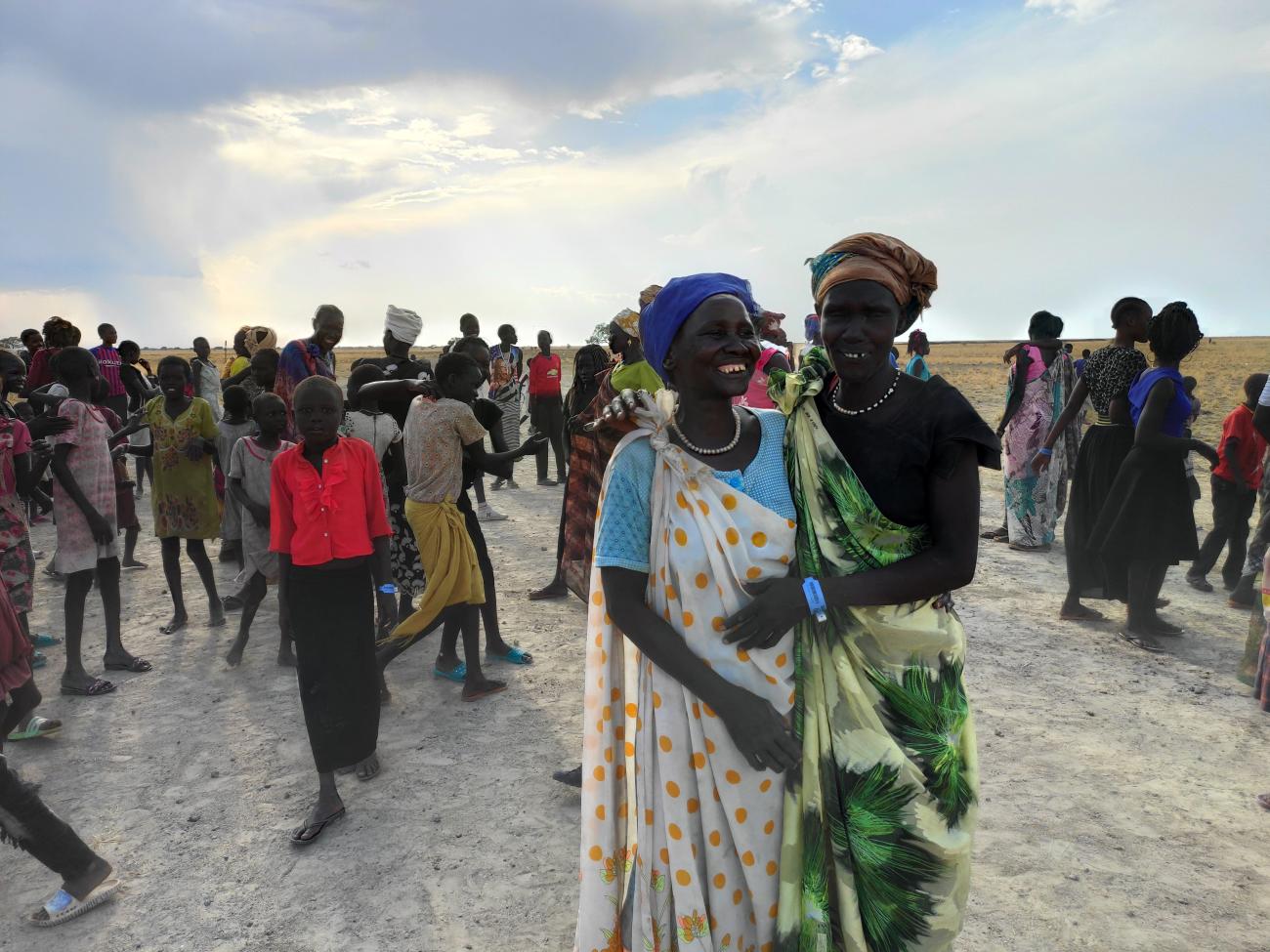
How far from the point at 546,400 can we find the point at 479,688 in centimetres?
741

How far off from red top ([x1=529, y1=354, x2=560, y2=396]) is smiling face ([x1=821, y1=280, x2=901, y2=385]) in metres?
9.80

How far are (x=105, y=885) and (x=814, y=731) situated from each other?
2.97m

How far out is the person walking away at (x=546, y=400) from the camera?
11812 mm

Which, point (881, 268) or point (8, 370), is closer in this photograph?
point (881, 268)

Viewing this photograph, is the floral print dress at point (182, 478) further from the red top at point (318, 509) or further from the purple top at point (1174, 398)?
the purple top at point (1174, 398)

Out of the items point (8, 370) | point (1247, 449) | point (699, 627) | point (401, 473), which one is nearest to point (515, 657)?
point (401, 473)

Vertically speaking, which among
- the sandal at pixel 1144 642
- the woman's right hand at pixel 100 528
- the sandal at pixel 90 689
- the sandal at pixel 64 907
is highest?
the woman's right hand at pixel 100 528

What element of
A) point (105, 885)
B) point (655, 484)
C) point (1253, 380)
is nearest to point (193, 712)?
point (105, 885)

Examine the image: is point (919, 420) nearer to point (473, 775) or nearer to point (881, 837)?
point (881, 837)

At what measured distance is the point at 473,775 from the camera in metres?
4.21

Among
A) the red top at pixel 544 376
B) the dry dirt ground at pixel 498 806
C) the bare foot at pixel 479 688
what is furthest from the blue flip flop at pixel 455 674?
the red top at pixel 544 376

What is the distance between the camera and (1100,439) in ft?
20.3

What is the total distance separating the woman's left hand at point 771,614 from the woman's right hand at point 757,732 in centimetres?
15

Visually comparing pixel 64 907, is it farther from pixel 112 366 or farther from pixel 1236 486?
pixel 112 366
